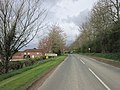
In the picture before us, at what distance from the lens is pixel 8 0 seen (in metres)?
18.1

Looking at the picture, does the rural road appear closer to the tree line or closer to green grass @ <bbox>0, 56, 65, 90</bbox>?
green grass @ <bbox>0, 56, 65, 90</bbox>

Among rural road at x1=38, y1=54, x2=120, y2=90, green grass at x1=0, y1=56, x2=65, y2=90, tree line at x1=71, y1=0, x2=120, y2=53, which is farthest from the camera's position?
tree line at x1=71, y1=0, x2=120, y2=53

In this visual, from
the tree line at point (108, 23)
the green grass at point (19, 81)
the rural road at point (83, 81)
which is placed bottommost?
the rural road at point (83, 81)

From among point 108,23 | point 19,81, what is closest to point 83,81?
point 19,81

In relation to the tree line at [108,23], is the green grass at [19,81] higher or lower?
lower

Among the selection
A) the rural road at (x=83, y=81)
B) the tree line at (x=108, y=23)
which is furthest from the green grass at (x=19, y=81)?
the tree line at (x=108, y=23)

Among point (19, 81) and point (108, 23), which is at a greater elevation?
point (108, 23)

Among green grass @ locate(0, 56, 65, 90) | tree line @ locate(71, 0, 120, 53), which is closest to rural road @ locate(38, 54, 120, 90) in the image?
green grass @ locate(0, 56, 65, 90)

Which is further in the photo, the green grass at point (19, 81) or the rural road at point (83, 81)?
the rural road at point (83, 81)

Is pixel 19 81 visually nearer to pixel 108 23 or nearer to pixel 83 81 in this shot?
pixel 83 81

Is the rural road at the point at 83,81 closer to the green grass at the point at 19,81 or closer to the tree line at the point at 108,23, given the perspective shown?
the green grass at the point at 19,81

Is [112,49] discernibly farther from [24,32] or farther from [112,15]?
[24,32]

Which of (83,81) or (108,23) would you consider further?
(108,23)

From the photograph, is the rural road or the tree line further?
the tree line
